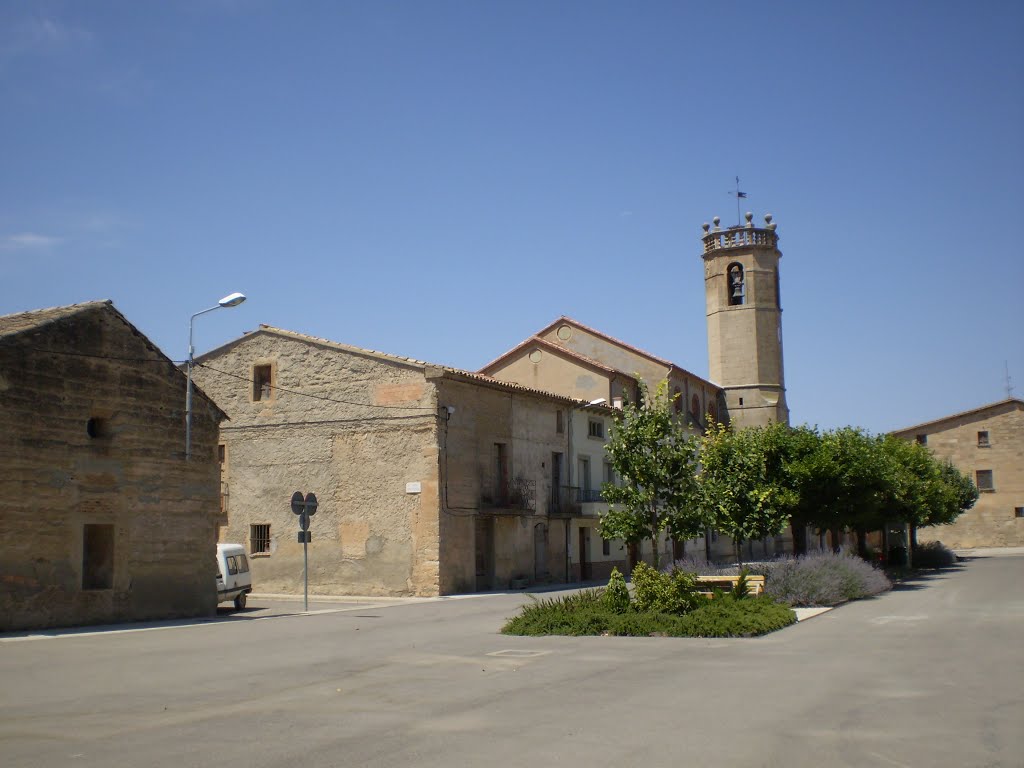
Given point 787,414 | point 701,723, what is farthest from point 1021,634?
point 787,414

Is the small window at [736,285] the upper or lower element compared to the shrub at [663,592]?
upper

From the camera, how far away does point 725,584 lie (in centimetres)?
2022

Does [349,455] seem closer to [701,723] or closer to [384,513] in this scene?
[384,513]

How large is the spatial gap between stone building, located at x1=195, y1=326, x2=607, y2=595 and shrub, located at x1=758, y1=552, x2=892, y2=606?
947 cm

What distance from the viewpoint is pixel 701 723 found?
7.90 m

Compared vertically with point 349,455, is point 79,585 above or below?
below

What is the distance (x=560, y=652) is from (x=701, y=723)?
554 cm

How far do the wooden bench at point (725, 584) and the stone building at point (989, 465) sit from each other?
155 feet

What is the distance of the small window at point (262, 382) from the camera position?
30219mm

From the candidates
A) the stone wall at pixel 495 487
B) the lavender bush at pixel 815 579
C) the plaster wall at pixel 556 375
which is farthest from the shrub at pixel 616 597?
Result: the plaster wall at pixel 556 375

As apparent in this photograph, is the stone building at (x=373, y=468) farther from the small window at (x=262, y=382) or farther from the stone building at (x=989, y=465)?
the stone building at (x=989, y=465)

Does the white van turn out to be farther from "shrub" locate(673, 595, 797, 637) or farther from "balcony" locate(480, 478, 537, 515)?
"shrub" locate(673, 595, 797, 637)

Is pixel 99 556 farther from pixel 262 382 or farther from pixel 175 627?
pixel 262 382

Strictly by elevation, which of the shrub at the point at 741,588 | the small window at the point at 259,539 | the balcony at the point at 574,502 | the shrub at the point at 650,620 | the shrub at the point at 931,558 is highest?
the balcony at the point at 574,502
